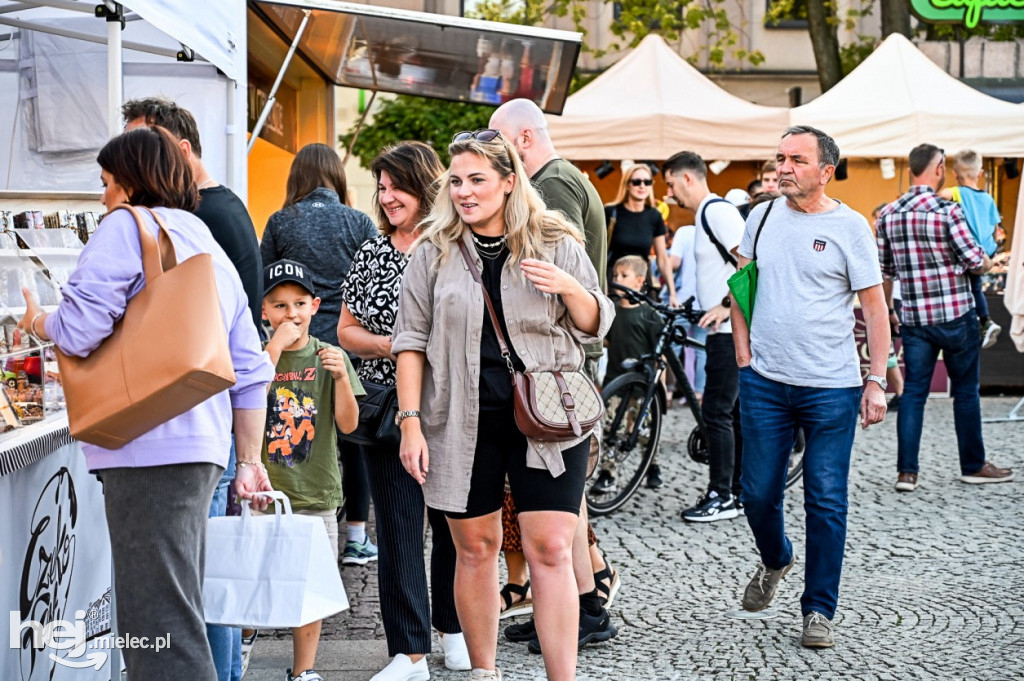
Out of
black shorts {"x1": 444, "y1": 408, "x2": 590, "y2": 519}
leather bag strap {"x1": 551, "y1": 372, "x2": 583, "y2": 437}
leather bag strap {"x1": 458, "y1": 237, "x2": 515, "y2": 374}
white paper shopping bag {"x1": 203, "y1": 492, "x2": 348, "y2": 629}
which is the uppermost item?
leather bag strap {"x1": 458, "y1": 237, "x2": 515, "y2": 374}

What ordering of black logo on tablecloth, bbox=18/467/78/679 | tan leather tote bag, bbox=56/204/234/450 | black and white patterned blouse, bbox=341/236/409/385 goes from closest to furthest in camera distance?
tan leather tote bag, bbox=56/204/234/450 < black logo on tablecloth, bbox=18/467/78/679 < black and white patterned blouse, bbox=341/236/409/385

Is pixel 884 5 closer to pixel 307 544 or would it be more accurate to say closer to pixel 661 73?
pixel 661 73

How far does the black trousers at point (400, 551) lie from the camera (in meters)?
4.43

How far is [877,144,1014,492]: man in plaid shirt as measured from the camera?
7.89m

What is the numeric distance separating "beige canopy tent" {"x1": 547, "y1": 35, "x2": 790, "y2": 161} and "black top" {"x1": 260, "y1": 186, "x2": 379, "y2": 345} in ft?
21.9

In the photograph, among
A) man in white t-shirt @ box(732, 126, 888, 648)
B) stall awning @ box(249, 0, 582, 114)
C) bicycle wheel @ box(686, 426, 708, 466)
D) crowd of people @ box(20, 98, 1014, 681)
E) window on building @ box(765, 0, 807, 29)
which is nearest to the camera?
crowd of people @ box(20, 98, 1014, 681)

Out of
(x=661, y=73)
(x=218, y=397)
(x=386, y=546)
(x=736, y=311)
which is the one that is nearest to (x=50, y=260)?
(x=218, y=397)

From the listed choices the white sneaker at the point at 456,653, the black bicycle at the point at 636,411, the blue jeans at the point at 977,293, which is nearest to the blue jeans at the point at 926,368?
the blue jeans at the point at 977,293

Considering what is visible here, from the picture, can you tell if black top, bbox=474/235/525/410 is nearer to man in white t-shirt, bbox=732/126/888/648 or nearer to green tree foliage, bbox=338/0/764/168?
man in white t-shirt, bbox=732/126/888/648

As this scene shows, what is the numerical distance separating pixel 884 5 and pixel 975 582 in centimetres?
1546

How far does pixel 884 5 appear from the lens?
1956 cm

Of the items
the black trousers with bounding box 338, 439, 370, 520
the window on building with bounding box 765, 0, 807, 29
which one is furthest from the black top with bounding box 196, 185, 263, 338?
the window on building with bounding box 765, 0, 807, 29

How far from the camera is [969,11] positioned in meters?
17.5

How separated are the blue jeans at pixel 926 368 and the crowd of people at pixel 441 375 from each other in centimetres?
299
